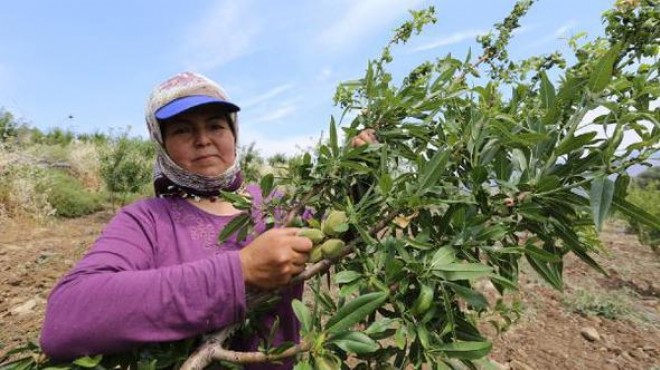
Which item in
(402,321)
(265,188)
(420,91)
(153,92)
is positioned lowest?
(402,321)

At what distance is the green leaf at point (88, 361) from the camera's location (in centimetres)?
93

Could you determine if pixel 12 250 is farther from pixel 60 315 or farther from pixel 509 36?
pixel 509 36

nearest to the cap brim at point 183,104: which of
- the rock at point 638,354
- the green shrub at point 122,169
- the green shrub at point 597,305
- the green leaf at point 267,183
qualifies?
the green leaf at point 267,183

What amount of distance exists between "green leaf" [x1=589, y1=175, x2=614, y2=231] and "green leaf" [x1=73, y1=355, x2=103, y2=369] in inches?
37.8

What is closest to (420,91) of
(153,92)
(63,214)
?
(153,92)

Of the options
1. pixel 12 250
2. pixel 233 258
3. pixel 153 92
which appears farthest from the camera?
pixel 12 250

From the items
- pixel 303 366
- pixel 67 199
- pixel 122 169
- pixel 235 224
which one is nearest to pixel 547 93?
pixel 303 366

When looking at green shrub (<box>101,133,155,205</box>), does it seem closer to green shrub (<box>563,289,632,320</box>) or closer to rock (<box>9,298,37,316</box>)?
rock (<box>9,298,37,316</box>)

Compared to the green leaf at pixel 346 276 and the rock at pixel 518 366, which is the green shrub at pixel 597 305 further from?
the green leaf at pixel 346 276

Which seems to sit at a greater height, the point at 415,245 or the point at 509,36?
the point at 509,36

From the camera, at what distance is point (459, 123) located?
41.5 inches

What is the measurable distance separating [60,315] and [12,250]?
622 cm

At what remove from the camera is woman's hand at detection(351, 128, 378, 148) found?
1154 millimetres

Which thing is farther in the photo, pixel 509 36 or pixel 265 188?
pixel 509 36
